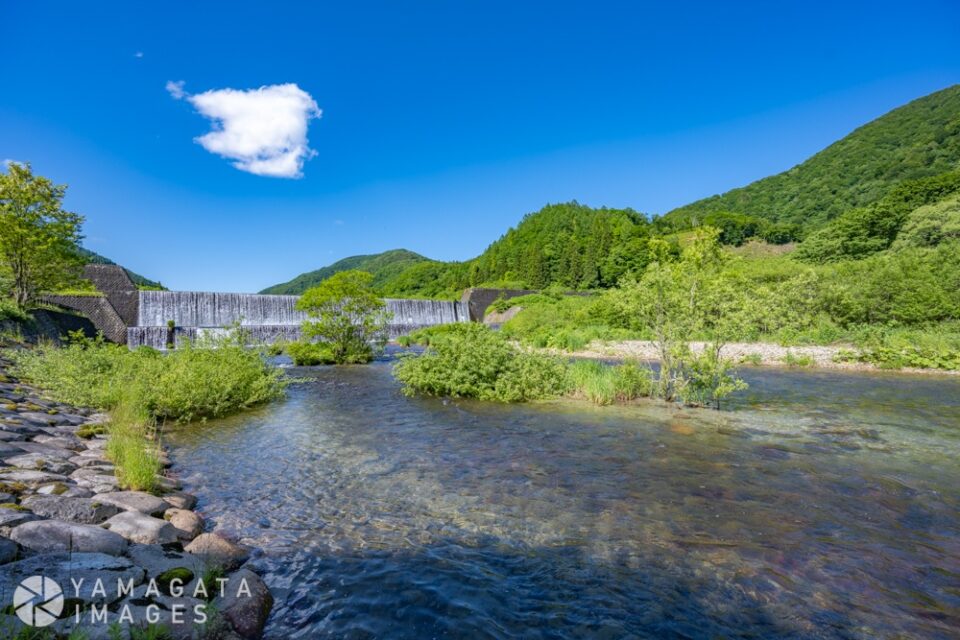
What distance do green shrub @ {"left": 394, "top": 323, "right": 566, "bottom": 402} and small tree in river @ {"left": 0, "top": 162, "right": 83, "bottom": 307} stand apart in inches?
573

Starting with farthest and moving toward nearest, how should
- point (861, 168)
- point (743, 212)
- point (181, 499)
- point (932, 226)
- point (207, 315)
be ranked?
point (743, 212) < point (861, 168) < point (932, 226) < point (207, 315) < point (181, 499)

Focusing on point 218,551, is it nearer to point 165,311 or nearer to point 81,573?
point 81,573

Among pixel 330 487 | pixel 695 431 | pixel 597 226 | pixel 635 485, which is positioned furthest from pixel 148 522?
pixel 597 226

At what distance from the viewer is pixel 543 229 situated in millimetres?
101562

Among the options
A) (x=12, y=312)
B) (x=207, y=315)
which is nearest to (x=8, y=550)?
(x=12, y=312)

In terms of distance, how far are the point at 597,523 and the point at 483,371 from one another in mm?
7261

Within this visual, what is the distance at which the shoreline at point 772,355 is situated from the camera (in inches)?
657

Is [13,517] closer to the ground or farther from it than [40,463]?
farther from it

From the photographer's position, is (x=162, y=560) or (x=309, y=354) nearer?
(x=162, y=560)

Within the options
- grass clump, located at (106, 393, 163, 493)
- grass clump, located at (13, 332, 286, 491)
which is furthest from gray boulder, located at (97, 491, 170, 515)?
grass clump, located at (13, 332, 286, 491)

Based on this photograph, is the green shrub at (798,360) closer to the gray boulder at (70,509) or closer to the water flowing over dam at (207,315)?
the water flowing over dam at (207,315)

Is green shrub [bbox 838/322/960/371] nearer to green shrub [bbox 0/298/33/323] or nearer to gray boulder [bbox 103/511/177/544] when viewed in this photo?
gray boulder [bbox 103/511/177/544]

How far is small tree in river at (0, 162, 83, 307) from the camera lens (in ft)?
53.1

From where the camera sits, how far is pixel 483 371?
11930 millimetres
